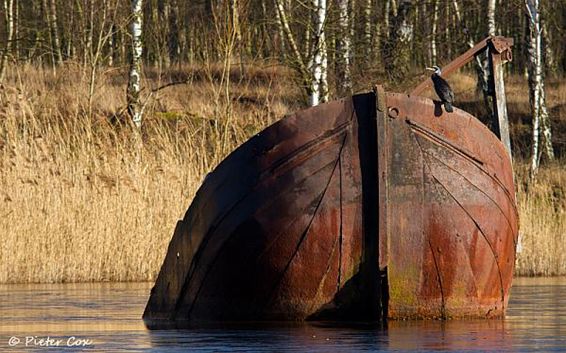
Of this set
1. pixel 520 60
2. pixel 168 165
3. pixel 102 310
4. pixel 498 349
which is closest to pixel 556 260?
pixel 168 165

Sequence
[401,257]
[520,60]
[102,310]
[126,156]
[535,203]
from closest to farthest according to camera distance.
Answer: [401,257]
[102,310]
[126,156]
[535,203]
[520,60]

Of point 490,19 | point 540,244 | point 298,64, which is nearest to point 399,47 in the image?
point 298,64

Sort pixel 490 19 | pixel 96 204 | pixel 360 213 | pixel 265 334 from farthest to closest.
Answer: pixel 490 19
pixel 96 204
pixel 360 213
pixel 265 334

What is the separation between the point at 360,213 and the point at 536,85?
15870 millimetres

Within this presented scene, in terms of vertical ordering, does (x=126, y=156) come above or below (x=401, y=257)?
above

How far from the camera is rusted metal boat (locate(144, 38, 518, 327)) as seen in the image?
384 inches

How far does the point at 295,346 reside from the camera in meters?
8.31

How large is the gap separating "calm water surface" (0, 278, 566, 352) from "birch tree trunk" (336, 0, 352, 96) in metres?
9.49

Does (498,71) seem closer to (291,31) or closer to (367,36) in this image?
(291,31)

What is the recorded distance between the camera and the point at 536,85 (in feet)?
82.5

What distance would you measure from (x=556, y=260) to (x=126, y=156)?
4495 mm

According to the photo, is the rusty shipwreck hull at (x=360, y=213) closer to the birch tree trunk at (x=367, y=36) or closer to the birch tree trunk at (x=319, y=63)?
the birch tree trunk at (x=319, y=63)

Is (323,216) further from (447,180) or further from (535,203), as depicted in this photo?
(535,203)

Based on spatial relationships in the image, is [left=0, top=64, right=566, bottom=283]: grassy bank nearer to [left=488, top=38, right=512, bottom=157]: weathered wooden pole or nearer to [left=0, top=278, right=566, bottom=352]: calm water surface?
[left=0, top=278, right=566, bottom=352]: calm water surface
